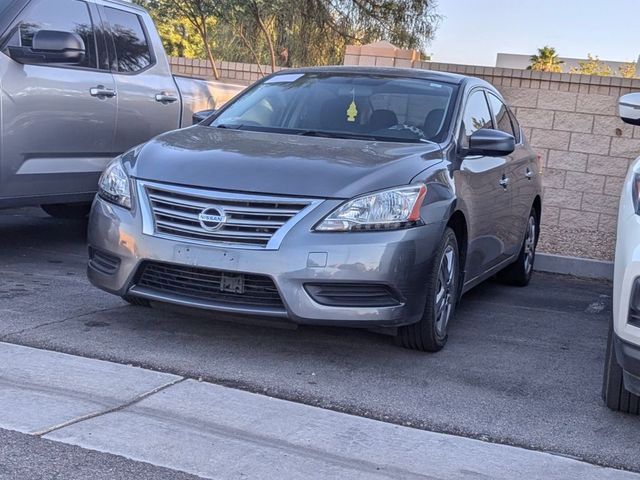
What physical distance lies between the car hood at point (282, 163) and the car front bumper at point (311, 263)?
20 centimetres

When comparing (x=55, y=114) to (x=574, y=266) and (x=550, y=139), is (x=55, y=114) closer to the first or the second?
(x=574, y=266)

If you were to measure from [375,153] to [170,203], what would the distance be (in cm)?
117

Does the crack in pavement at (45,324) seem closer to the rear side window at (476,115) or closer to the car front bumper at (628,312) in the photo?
the rear side window at (476,115)

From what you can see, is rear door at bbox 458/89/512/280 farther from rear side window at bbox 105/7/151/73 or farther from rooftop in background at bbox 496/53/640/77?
rooftop in background at bbox 496/53/640/77

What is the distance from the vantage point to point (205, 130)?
6086 mm

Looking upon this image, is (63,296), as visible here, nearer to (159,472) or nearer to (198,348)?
(198,348)

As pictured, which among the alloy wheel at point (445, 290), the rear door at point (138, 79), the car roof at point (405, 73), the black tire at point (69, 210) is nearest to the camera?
the alloy wheel at point (445, 290)

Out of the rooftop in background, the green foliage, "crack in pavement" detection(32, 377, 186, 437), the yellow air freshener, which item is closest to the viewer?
"crack in pavement" detection(32, 377, 186, 437)

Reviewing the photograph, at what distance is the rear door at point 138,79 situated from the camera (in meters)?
7.90

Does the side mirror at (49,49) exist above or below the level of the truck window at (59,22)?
below

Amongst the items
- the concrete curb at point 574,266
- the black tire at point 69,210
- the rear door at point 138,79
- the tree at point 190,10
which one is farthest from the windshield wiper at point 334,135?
the tree at point 190,10

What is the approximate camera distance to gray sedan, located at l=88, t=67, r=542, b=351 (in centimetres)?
486

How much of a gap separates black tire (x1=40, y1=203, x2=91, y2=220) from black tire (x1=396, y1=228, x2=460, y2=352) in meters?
3.95

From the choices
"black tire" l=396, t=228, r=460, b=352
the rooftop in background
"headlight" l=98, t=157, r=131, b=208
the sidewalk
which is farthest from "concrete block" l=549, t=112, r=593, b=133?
the rooftop in background
